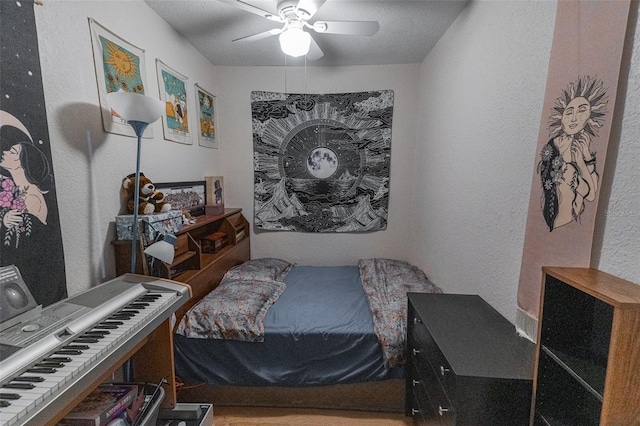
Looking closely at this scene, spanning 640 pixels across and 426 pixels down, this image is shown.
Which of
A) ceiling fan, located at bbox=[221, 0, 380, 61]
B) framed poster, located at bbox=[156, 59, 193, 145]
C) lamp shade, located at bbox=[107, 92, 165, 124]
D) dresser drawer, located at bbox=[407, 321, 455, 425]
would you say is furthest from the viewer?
framed poster, located at bbox=[156, 59, 193, 145]

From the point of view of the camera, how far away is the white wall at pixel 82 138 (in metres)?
1.16

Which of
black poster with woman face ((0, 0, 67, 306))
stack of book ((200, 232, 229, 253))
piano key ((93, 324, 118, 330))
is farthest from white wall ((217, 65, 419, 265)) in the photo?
piano key ((93, 324, 118, 330))

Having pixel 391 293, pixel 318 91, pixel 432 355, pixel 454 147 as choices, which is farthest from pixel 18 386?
pixel 318 91

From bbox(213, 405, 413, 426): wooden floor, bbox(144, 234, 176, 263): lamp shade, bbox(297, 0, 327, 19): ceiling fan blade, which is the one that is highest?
bbox(297, 0, 327, 19): ceiling fan blade

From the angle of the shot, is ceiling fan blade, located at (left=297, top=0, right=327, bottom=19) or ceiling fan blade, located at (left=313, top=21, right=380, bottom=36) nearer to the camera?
ceiling fan blade, located at (left=297, top=0, right=327, bottom=19)

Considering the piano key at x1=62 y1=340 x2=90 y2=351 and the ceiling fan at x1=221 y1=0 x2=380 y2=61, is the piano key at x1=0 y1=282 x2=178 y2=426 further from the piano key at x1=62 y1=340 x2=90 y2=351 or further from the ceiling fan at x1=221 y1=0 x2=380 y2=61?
the ceiling fan at x1=221 y1=0 x2=380 y2=61

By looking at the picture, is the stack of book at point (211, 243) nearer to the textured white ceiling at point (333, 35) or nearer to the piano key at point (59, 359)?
the piano key at point (59, 359)

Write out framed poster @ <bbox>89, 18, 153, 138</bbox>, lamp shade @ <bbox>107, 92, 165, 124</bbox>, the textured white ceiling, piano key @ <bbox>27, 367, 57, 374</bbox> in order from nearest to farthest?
piano key @ <bbox>27, 367, 57, 374</bbox>, lamp shade @ <bbox>107, 92, 165, 124</bbox>, framed poster @ <bbox>89, 18, 153, 138</bbox>, the textured white ceiling

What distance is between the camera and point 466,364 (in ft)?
3.26

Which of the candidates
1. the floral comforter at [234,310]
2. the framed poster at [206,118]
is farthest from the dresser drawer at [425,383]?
the framed poster at [206,118]

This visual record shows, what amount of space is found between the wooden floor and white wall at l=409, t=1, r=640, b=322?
944 millimetres

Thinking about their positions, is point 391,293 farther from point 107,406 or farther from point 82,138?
point 82,138

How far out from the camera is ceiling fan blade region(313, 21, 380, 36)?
160 centimetres

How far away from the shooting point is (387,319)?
1743 mm
